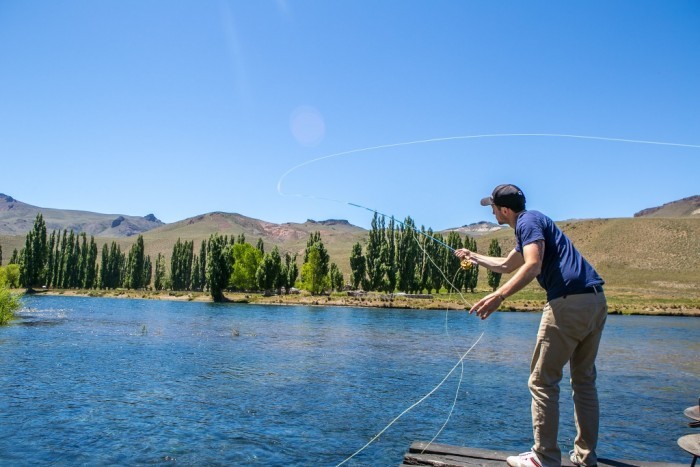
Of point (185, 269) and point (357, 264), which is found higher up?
point (357, 264)

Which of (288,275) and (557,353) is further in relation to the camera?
(288,275)

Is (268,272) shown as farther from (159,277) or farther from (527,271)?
(527,271)

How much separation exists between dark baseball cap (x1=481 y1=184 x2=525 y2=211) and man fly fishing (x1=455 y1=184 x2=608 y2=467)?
0.86ft

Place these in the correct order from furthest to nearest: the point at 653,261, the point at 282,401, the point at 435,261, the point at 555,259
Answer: the point at 653,261 < the point at 435,261 < the point at 282,401 < the point at 555,259

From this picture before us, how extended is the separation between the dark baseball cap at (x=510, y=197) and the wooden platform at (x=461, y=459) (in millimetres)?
3229

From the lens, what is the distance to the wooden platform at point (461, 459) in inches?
277

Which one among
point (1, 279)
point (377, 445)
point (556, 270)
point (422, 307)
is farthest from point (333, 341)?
point (422, 307)

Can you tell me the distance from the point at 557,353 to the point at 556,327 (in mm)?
291

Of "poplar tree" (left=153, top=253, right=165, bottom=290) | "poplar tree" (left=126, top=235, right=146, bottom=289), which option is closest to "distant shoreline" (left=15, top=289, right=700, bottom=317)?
"poplar tree" (left=126, top=235, right=146, bottom=289)

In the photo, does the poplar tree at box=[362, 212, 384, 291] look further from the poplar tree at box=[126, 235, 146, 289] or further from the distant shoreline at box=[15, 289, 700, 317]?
the poplar tree at box=[126, 235, 146, 289]

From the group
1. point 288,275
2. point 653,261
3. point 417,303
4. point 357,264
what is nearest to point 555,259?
point 417,303

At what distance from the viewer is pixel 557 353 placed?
6164mm

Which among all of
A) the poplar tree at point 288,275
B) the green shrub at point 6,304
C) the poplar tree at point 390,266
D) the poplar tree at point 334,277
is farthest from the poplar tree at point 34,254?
the green shrub at point 6,304

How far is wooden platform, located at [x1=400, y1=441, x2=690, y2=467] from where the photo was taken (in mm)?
7031
